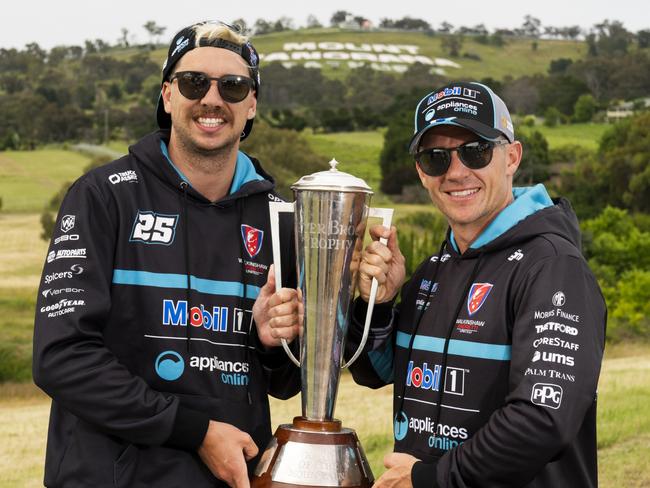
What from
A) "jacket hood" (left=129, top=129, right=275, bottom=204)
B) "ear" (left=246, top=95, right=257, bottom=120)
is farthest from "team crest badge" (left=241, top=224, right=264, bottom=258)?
"ear" (left=246, top=95, right=257, bottom=120)

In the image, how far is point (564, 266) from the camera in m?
4.22

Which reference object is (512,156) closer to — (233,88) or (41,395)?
(233,88)

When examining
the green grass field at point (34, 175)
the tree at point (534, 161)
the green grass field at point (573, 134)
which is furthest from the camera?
the green grass field at point (573, 134)

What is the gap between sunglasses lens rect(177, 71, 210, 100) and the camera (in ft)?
16.2

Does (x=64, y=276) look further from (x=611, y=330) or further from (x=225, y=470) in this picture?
(x=611, y=330)

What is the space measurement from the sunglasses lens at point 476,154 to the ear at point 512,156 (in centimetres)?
13

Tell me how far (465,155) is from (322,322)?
985mm

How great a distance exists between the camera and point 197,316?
4.86 meters

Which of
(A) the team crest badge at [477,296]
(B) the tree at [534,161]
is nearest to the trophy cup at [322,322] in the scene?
(A) the team crest badge at [477,296]

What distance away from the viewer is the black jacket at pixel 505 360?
407 centimetres

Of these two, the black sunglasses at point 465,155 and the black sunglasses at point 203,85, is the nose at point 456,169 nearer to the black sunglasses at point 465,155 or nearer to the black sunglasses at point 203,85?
the black sunglasses at point 465,155

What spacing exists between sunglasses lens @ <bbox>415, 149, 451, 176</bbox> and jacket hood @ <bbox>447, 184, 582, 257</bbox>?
319 millimetres

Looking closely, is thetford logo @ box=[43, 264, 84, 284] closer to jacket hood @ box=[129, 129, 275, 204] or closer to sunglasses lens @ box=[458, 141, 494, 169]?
jacket hood @ box=[129, 129, 275, 204]

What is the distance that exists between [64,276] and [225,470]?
3.53ft
